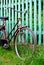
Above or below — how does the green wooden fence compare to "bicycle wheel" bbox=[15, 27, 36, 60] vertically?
above

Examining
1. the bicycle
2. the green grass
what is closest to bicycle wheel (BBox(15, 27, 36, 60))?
the bicycle

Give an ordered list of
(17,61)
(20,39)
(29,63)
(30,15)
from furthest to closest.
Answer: (30,15) < (20,39) < (17,61) < (29,63)

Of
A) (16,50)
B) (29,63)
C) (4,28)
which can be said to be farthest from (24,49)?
(29,63)

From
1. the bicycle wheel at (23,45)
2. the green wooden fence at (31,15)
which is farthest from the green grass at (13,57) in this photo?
the green wooden fence at (31,15)

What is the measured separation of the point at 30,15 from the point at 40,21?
0.37 metres

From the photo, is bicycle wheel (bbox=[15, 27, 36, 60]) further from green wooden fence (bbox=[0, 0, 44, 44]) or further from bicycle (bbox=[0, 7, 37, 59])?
green wooden fence (bbox=[0, 0, 44, 44])

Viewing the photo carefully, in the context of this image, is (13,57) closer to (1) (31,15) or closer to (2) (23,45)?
(2) (23,45)

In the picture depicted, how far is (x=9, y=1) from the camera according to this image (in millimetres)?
10742

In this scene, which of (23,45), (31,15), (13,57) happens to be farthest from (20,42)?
(31,15)

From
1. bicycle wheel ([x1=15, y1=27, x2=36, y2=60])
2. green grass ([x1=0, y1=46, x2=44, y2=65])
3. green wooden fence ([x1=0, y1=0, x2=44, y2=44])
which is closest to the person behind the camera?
green grass ([x1=0, y1=46, x2=44, y2=65])

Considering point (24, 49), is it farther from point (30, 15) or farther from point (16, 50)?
point (30, 15)

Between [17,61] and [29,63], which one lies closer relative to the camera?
[29,63]

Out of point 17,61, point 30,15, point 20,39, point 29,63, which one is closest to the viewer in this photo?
point 29,63

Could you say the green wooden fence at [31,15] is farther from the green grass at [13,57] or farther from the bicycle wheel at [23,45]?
the green grass at [13,57]
